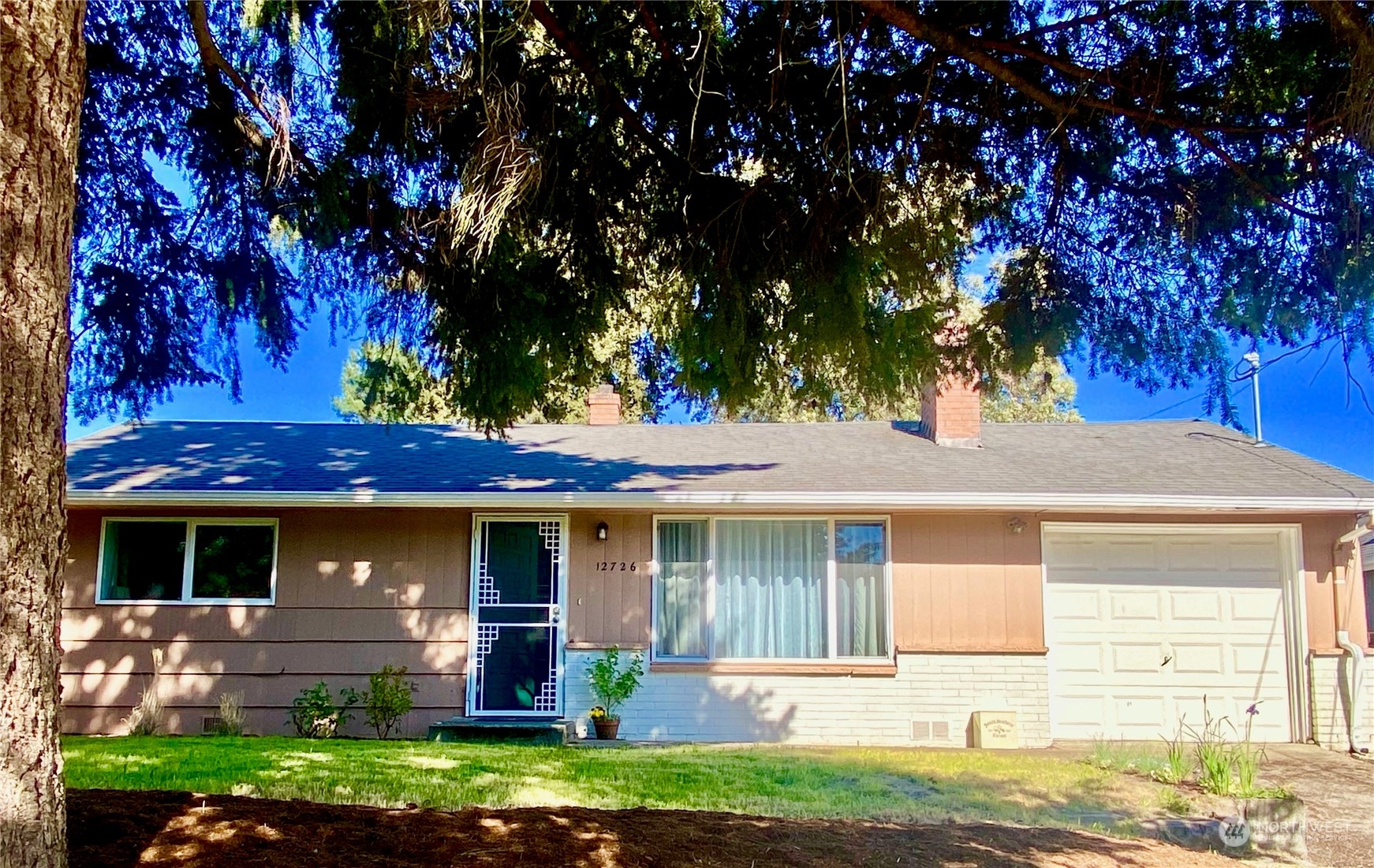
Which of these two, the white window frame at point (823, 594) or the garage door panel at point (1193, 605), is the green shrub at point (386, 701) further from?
the garage door panel at point (1193, 605)

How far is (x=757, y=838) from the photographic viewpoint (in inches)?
188

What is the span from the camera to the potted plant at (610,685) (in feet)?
33.5

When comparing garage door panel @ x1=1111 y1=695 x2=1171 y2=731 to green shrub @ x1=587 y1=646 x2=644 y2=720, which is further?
garage door panel @ x1=1111 y1=695 x2=1171 y2=731

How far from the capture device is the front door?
10.7 metres

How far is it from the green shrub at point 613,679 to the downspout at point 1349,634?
7.07 metres

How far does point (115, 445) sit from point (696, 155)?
10.0m

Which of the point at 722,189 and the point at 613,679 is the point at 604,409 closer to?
the point at 613,679

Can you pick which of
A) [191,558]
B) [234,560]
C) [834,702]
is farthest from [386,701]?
[834,702]

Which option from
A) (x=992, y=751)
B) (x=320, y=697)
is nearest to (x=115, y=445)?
(x=320, y=697)

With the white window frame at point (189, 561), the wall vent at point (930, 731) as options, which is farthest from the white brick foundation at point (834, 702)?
the white window frame at point (189, 561)

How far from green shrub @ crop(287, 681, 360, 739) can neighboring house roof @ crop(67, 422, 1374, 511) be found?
6.30 feet

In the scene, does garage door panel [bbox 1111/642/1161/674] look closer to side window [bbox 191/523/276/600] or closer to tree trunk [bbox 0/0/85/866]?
side window [bbox 191/523/276/600]

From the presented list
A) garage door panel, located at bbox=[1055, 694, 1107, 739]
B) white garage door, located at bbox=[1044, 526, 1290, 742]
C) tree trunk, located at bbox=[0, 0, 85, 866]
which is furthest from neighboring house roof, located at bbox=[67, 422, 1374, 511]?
tree trunk, located at bbox=[0, 0, 85, 866]

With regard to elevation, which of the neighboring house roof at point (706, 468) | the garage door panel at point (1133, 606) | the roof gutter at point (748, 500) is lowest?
the garage door panel at point (1133, 606)
